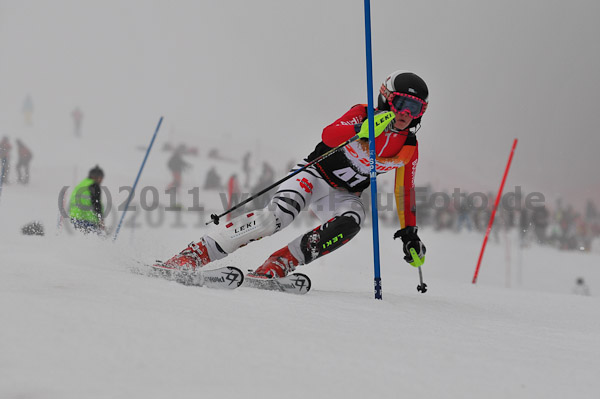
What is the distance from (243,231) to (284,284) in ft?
1.49

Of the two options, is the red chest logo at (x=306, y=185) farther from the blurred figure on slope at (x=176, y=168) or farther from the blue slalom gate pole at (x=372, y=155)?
the blurred figure on slope at (x=176, y=168)

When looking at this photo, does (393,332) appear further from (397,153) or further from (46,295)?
(397,153)

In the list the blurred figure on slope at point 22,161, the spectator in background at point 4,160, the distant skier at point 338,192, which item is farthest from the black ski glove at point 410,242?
the blurred figure on slope at point 22,161

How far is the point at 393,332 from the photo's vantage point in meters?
1.77

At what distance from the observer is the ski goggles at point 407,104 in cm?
304

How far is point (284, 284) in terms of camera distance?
2732 mm

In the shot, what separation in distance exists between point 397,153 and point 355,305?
48.7 inches

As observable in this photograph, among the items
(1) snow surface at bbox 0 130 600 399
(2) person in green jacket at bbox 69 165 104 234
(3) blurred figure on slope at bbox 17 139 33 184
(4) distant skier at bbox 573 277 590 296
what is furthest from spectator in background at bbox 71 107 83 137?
(1) snow surface at bbox 0 130 600 399

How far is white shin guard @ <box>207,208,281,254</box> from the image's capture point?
2988 millimetres

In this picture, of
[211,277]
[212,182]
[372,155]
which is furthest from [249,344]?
[212,182]

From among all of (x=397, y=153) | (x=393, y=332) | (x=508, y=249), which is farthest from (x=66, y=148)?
(x=393, y=332)

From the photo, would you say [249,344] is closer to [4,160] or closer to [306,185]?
[306,185]

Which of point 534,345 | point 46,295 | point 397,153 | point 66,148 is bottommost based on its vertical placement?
point 534,345

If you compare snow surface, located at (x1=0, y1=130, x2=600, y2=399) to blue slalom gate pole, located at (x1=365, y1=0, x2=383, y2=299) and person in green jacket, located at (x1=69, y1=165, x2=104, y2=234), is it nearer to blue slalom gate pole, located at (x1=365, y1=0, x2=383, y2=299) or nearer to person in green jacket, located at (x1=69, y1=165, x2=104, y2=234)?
blue slalom gate pole, located at (x1=365, y1=0, x2=383, y2=299)
